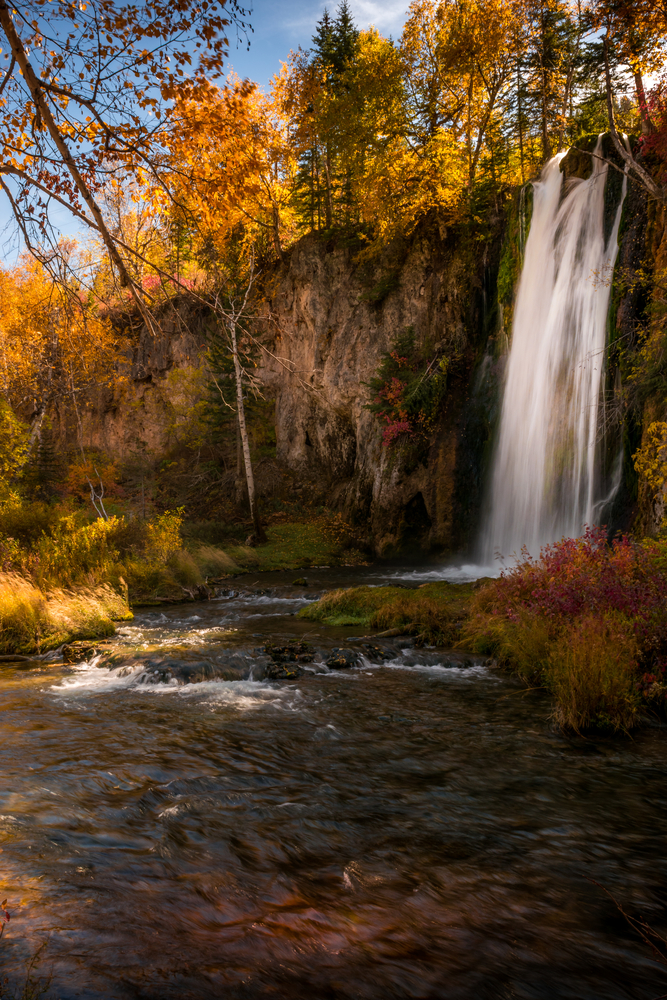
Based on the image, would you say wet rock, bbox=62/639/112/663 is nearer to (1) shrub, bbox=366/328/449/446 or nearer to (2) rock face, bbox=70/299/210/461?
(1) shrub, bbox=366/328/449/446

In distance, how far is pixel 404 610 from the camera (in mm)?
10055

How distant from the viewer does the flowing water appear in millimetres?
2385

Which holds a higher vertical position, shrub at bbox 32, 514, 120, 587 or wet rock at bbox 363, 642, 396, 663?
shrub at bbox 32, 514, 120, 587

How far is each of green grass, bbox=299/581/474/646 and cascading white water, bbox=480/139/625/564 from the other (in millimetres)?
2862

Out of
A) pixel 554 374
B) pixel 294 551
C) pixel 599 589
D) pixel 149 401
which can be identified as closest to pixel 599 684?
pixel 599 589

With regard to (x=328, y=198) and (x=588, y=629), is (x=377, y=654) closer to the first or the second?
(x=588, y=629)

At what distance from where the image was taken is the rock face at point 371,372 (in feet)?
64.4

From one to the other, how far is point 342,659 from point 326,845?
4537 millimetres

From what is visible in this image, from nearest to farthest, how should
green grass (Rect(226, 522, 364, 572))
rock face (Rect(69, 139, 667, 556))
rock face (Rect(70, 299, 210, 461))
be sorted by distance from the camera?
1. rock face (Rect(69, 139, 667, 556))
2. green grass (Rect(226, 522, 364, 572))
3. rock face (Rect(70, 299, 210, 461))

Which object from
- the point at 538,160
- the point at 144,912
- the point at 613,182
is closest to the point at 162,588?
the point at 144,912

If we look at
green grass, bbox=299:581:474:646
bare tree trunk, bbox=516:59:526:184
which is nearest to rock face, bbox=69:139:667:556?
green grass, bbox=299:581:474:646

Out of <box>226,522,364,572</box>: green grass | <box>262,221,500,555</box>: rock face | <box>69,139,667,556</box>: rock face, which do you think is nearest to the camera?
<box>69,139,667,556</box>: rock face

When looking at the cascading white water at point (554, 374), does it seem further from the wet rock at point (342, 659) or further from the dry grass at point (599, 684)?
the dry grass at point (599, 684)

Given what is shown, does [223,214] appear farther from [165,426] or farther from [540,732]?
[165,426]
